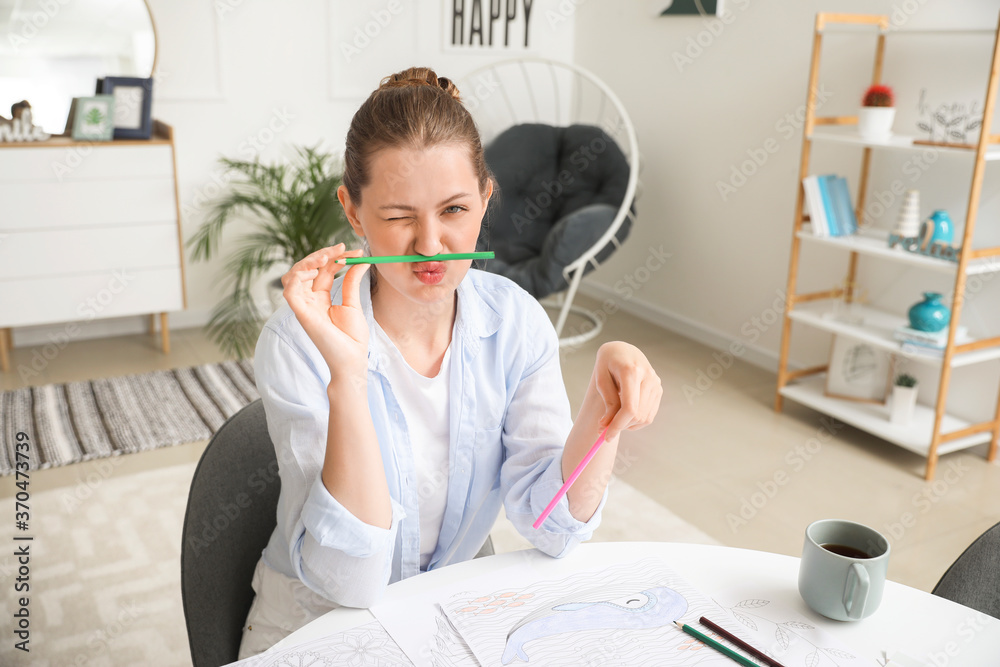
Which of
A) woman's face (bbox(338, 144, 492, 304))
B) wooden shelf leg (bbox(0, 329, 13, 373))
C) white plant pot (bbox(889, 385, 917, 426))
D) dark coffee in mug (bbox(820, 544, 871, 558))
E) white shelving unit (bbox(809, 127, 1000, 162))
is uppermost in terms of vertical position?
white shelving unit (bbox(809, 127, 1000, 162))

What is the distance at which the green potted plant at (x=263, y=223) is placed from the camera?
3.21 meters

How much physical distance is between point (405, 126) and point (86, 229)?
263 centimetres

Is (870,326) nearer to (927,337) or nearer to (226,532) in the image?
(927,337)

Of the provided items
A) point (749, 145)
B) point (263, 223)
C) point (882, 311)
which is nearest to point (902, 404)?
point (882, 311)

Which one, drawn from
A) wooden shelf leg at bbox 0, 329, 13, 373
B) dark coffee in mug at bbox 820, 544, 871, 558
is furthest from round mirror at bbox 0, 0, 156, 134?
dark coffee in mug at bbox 820, 544, 871, 558

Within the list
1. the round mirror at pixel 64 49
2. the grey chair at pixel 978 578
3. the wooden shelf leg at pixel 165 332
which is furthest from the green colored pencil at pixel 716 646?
the round mirror at pixel 64 49

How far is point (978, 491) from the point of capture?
8.26 feet

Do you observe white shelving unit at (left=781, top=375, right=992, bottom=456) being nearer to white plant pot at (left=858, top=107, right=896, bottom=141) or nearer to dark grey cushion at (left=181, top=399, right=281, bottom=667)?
white plant pot at (left=858, top=107, right=896, bottom=141)

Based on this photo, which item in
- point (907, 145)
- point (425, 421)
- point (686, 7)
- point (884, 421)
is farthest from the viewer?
point (686, 7)

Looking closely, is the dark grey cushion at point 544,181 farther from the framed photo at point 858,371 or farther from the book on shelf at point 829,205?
the framed photo at point 858,371

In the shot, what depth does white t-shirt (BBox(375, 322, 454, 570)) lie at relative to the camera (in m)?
1.09

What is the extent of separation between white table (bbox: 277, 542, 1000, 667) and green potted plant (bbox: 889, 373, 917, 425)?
6.53 feet

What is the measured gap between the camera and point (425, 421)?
110 centimetres

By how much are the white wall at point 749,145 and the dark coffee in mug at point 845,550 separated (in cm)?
217
